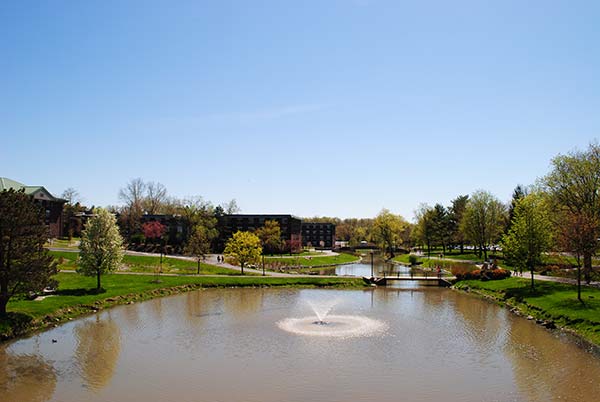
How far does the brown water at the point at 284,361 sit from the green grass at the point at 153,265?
83.0 ft

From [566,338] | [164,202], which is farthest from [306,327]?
[164,202]

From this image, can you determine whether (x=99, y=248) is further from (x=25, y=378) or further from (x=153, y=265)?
(x=25, y=378)

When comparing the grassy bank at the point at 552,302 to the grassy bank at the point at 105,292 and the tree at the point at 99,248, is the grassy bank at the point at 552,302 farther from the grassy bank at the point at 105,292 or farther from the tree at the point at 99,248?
the tree at the point at 99,248

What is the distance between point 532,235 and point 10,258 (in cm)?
4532

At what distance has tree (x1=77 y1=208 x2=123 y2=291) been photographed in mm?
44875

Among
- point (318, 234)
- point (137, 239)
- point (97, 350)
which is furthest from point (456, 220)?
point (97, 350)

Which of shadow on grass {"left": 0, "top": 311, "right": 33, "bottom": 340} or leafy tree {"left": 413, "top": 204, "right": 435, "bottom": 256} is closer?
shadow on grass {"left": 0, "top": 311, "right": 33, "bottom": 340}

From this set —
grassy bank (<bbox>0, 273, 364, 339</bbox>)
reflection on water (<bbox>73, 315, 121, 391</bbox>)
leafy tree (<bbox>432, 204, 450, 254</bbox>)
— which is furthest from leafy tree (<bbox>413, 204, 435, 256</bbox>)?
reflection on water (<bbox>73, 315, 121, 391</bbox>)

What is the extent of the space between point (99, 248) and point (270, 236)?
198 ft

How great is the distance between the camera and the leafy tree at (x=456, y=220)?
10805cm

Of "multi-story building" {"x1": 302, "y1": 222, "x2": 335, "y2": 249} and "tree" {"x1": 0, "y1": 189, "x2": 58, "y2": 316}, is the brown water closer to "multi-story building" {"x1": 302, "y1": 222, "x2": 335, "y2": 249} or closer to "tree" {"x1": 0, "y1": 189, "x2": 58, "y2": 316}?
"tree" {"x1": 0, "y1": 189, "x2": 58, "y2": 316}

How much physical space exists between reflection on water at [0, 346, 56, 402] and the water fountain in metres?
14.9

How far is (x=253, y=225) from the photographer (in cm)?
11275

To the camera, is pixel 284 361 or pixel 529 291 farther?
pixel 529 291
